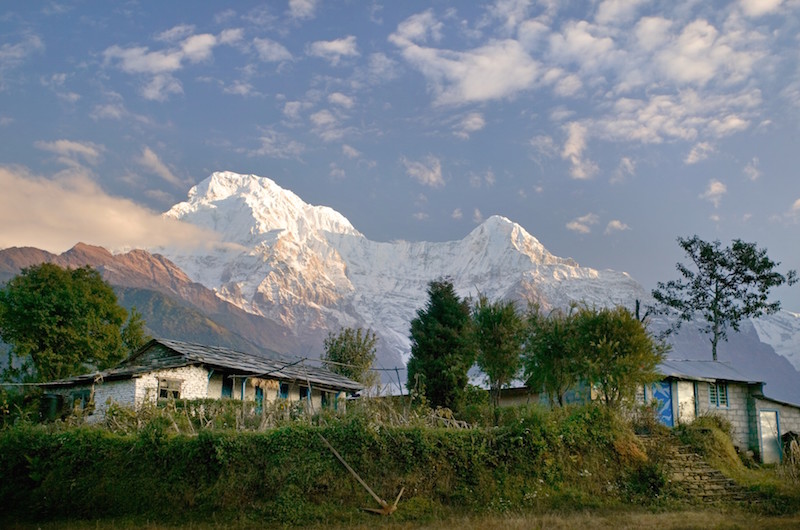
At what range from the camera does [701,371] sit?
3666 centimetres

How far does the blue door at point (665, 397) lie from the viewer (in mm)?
33481

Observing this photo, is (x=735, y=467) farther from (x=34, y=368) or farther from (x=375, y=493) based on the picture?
(x=34, y=368)

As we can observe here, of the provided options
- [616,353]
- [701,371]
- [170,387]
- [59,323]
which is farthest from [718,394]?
[59,323]

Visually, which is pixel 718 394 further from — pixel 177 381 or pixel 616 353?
pixel 177 381

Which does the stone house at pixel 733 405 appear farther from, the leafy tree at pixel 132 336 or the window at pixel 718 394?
the leafy tree at pixel 132 336

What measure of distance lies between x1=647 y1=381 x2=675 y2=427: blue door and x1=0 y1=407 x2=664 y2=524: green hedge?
1345 cm

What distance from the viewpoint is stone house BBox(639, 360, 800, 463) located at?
1335 inches

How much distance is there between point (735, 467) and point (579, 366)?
653 centimetres

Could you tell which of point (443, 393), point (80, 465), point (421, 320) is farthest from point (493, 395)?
point (80, 465)

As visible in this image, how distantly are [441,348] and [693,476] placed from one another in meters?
19.6

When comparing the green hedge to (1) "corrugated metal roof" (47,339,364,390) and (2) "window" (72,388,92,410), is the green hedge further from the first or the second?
(2) "window" (72,388,92,410)

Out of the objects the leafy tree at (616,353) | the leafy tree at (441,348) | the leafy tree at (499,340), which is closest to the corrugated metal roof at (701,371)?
the leafy tree at (616,353)

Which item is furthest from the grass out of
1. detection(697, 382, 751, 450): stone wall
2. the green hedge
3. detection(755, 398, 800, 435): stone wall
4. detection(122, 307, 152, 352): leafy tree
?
detection(122, 307, 152, 352): leafy tree

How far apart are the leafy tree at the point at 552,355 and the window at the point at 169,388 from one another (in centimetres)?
1497
